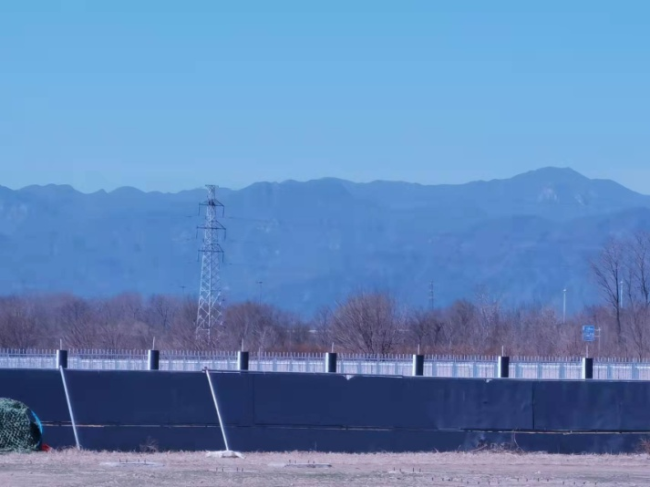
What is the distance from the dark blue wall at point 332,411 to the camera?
20188 millimetres

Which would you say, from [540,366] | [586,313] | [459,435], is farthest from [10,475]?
[586,313]

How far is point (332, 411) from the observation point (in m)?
20.6

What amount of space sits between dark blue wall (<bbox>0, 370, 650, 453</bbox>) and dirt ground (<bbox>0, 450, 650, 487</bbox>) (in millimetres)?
884

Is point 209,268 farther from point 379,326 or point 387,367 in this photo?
point 387,367

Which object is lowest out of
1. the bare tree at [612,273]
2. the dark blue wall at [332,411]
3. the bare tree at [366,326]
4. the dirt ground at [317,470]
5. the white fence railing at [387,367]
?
the dirt ground at [317,470]

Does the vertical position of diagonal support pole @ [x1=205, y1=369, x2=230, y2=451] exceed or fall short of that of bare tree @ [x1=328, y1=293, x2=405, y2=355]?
it falls short

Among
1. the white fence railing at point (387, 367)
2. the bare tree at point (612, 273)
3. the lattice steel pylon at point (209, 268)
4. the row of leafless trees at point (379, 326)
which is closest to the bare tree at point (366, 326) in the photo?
the row of leafless trees at point (379, 326)

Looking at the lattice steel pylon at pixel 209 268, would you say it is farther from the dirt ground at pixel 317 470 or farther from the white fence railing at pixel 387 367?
the dirt ground at pixel 317 470

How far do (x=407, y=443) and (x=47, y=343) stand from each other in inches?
1832

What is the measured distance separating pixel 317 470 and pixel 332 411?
13.0ft

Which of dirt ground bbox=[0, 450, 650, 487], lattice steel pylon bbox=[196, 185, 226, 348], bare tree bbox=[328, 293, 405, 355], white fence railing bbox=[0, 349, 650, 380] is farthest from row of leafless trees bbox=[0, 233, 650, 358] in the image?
dirt ground bbox=[0, 450, 650, 487]

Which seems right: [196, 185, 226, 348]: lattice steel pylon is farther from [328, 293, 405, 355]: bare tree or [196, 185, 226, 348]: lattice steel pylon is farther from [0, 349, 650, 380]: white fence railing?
[0, 349, 650, 380]: white fence railing

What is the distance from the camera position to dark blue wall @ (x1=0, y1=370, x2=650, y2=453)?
66.2 ft

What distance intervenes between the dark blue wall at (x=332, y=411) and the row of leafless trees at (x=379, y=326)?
3549 centimetres
